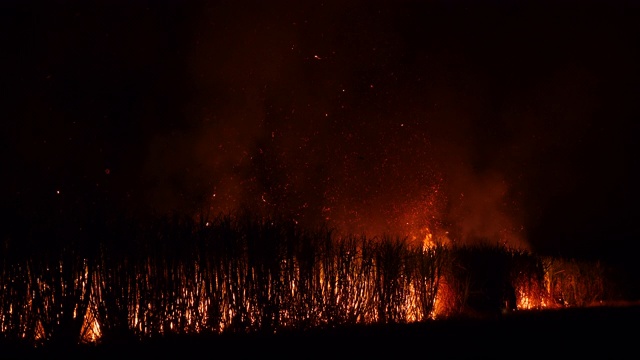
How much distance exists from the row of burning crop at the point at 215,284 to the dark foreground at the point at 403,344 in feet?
1.21

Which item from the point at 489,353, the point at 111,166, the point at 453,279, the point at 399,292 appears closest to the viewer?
the point at 489,353

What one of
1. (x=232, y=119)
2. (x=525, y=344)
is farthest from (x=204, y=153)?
(x=525, y=344)

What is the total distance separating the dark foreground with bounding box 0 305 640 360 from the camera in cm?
679

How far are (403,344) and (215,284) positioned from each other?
89.8 inches

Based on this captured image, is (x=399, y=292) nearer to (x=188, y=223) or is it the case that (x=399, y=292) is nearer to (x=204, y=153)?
(x=188, y=223)

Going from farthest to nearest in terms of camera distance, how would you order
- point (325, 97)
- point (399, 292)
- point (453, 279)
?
point (325, 97), point (453, 279), point (399, 292)

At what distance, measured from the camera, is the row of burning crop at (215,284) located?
718 cm

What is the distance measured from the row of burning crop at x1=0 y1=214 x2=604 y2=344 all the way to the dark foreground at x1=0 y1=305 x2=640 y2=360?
370 millimetres

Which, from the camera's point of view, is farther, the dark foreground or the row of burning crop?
the row of burning crop

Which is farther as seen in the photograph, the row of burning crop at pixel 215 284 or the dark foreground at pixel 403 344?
the row of burning crop at pixel 215 284

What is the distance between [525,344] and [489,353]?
2.33 ft

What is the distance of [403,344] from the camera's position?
7309 millimetres

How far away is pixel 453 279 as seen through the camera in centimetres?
1057

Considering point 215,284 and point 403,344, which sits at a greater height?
point 215,284
